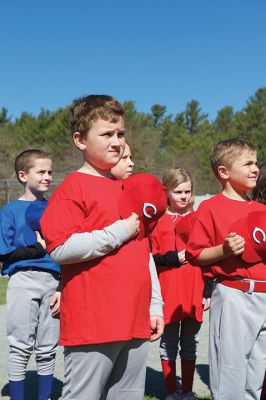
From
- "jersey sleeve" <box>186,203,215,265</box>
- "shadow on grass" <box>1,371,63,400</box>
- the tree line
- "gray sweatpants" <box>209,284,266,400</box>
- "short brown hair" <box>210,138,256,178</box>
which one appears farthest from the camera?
the tree line

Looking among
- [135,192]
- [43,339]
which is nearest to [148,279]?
[135,192]

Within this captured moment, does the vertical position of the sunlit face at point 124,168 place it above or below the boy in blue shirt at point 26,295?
above

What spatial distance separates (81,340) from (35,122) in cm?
4658

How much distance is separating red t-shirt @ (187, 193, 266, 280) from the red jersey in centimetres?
89

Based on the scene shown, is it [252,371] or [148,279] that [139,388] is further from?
[252,371]

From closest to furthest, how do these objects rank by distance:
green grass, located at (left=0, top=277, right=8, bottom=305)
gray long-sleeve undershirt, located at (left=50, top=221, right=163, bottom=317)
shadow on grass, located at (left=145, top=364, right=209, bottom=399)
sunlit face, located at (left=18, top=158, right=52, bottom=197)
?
gray long-sleeve undershirt, located at (left=50, top=221, right=163, bottom=317), sunlit face, located at (left=18, top=158, right=52, bottom=197), shadow on grass, located at (left=145, top=364, right=209, bottom=399), green grass, located at (left=0, top=277, right=8, bottom=305)

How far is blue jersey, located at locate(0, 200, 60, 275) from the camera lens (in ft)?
13.2

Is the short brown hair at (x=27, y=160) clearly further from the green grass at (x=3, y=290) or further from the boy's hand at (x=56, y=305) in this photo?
the green grass at (x=3, y=290)

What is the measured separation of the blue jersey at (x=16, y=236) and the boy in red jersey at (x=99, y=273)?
5.00 feet

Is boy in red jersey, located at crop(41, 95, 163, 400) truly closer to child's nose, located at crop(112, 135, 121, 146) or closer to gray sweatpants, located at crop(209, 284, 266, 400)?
child's nose, located at crop(112, 135, 121, 146)

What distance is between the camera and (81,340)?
2412mm

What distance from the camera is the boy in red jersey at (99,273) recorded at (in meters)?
2.43

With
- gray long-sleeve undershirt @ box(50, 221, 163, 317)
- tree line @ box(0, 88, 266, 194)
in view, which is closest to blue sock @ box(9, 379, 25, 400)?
gray long-sleeve undershirt @ box(50, 221, 163, 317)

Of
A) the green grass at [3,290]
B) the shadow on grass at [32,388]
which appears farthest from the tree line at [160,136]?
the shadow on grass at [32,388]
